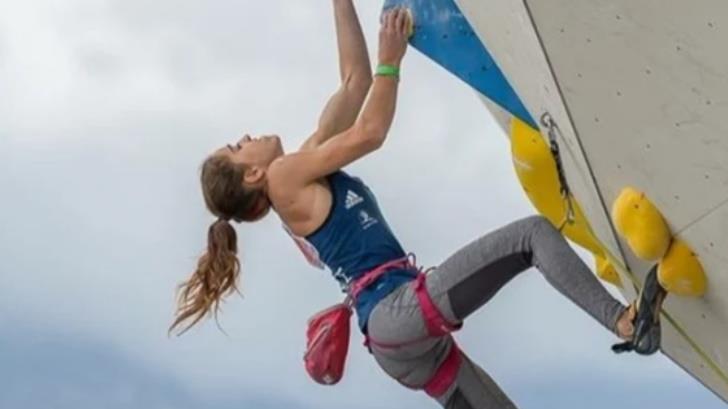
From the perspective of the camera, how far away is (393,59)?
19.3 ft

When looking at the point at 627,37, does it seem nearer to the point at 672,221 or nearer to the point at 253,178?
the point at 672,221

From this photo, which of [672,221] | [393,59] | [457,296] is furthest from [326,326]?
[672,221]

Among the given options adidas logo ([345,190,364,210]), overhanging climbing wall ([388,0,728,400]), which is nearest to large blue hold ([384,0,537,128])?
overhanging climbing wall ([388,0,728,400])

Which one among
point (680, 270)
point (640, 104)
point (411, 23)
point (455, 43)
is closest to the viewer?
point (640, 104)

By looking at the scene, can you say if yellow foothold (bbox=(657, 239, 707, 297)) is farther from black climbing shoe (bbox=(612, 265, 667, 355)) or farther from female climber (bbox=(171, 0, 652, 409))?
female climber (bbox=(171, 0, 652, 409))

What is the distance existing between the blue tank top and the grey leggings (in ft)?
0.27

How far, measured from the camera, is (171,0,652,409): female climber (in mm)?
5738

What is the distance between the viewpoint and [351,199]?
612 centimetres

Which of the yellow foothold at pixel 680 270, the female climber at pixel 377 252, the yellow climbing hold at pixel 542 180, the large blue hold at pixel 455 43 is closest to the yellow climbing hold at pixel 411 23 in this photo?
the large blue hold at pixel 455 43

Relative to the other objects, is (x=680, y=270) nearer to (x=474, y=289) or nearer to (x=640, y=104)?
(x=640, y=104)

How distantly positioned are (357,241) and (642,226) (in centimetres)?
131

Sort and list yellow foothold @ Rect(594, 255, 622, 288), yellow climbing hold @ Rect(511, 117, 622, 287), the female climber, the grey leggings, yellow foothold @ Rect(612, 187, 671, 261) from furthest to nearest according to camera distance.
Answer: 1. yellow foothold @ Rect(594, 255, 622, 288)
2. yellow climbing hold @ Rect(511, 117, 622, 287)
3. the female climber
4. the grey leggings
5. yellow foothold @ Rect(612, 187, 671, 261)

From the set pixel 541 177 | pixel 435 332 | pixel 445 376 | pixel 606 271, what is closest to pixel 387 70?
pixel 435 332

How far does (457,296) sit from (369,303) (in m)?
0.41
